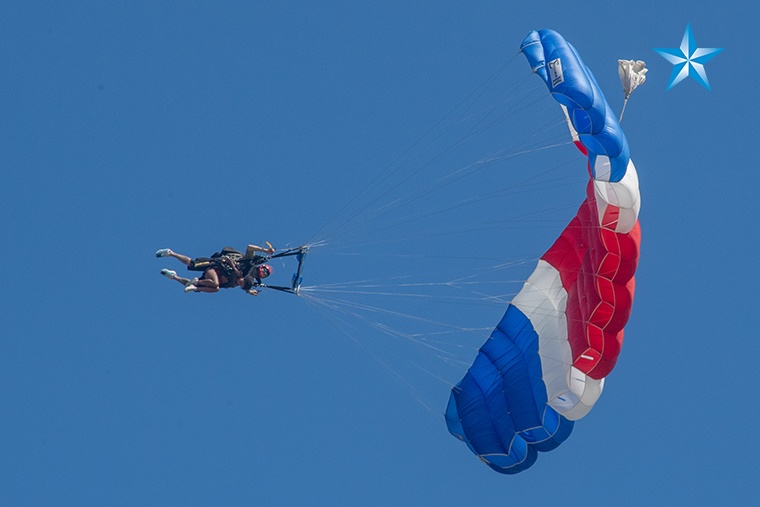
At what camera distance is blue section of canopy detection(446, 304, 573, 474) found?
20.3 m

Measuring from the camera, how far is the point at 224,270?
19.3 m

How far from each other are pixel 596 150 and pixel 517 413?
12.6 ft

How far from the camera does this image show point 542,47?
17969mm

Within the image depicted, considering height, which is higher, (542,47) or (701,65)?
(701,65)

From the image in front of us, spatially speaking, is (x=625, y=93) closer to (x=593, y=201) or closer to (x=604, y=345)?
(x=593, y=201)

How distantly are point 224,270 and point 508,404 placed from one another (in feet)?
12.8

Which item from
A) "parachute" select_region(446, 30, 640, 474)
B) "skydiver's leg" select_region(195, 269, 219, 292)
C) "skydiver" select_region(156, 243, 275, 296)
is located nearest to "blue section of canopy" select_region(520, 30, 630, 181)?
"parachute" select_region(446, 30, 640, 474)

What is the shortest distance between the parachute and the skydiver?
315 cm

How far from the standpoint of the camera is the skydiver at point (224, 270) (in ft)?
63.0

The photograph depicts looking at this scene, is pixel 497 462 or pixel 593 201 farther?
pixel 497 462

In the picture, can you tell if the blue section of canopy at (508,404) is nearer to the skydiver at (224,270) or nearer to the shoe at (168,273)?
the skydiver at (224,270)

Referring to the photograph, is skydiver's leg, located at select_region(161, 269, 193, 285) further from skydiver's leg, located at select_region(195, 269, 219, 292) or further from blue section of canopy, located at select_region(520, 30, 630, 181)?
blue section of canopy, located at select_region(520, 30, 630, 181)

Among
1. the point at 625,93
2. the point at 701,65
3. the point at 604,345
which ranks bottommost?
the point at 604,345

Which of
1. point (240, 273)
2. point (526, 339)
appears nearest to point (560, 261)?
point (526, 339)
